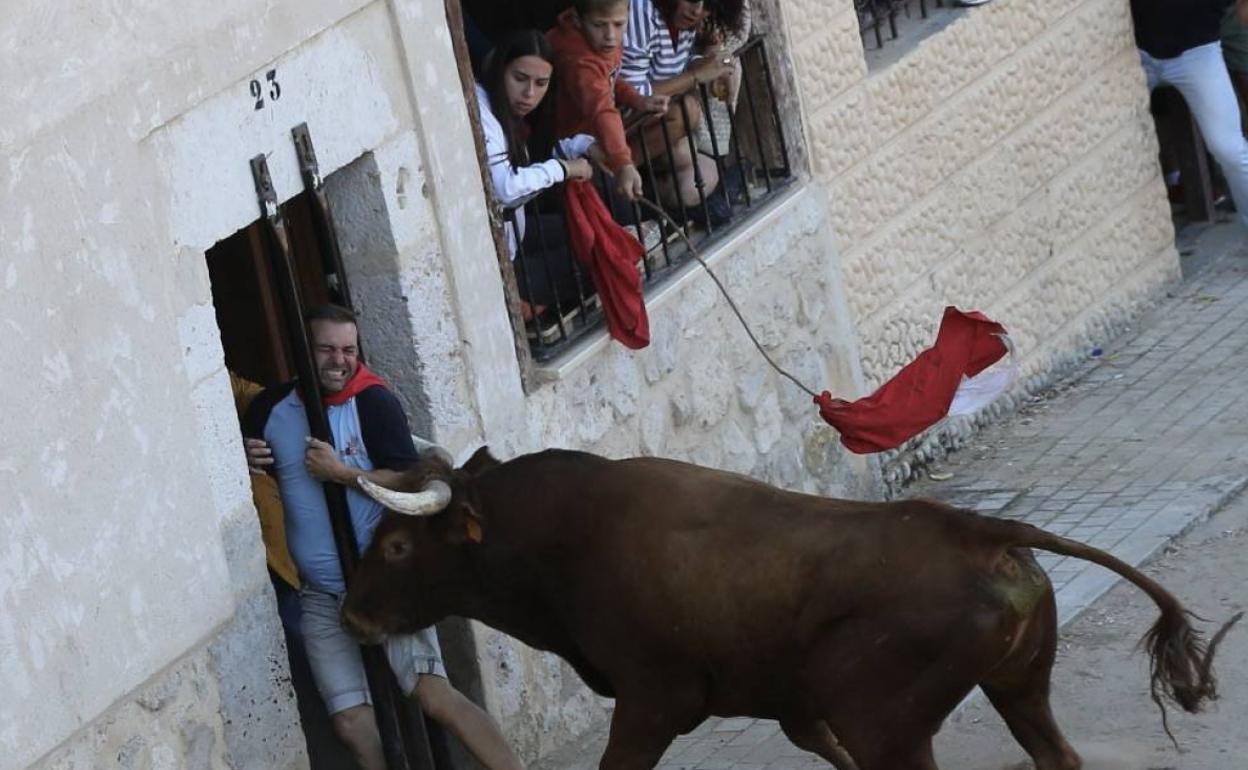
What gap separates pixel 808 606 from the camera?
671 cm

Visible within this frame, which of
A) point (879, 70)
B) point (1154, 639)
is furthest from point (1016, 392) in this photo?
point (1154, 639)

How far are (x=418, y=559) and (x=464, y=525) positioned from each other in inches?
8.2

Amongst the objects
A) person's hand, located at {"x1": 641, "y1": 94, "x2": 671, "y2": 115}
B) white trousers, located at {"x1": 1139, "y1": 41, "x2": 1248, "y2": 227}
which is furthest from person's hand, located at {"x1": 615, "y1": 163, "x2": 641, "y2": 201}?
white trousers, located at {"x1": 1139, "y1": 41, "x2": 1248, "y2": 227}

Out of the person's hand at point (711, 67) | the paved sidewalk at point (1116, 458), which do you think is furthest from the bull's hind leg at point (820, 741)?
the person's hand at point (711, 67)

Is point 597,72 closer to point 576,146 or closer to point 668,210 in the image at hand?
point 576,146

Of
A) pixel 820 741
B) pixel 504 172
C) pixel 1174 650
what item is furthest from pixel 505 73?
pixel 1174 650

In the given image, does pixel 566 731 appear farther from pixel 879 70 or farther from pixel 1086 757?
pixel 879 70

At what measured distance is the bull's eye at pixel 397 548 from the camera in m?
7.13

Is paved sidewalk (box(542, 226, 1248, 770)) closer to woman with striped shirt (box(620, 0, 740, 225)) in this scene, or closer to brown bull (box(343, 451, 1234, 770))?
brown bull (box(343, 451, 1234, 770))

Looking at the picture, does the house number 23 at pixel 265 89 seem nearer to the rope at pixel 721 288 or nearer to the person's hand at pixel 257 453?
the person's hand at pixel 257 453

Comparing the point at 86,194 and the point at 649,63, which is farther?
the point at 649,63

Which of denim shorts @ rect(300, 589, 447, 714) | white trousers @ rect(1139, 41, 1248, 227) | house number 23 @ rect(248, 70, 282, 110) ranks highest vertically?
house number 23 @ rect(248, 70, 282, 110)

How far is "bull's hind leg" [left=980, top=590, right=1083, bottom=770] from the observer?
269 inches

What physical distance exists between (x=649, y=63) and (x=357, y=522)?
118 inches
